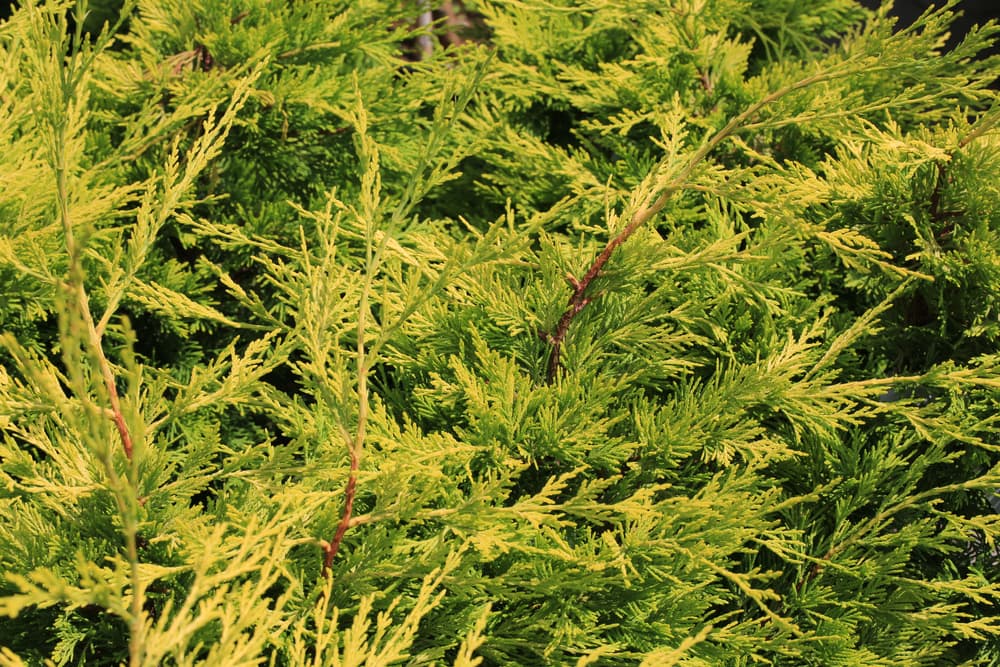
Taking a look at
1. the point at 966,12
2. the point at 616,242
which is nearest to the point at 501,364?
the point at 616,242

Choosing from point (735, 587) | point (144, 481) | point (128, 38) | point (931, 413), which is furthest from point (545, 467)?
point (128, 38)

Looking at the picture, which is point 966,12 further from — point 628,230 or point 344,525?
point 344,525

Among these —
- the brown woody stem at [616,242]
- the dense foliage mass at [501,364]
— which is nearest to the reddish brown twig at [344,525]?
the dense foliage mass at [501,364]

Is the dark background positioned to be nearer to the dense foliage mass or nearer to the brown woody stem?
the dense foliage mass

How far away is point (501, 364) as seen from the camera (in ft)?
6.40

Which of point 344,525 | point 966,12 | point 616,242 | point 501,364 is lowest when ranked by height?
point 344,525

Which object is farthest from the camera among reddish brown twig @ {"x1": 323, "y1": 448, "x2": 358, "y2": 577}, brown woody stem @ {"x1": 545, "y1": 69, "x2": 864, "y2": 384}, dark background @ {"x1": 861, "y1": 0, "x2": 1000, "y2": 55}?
dark background @ {"x1": 861, "y1": 0, "x2": 1000, "y2": 55}

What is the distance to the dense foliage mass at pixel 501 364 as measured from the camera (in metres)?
1.70

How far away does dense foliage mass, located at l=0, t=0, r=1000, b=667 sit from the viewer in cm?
170

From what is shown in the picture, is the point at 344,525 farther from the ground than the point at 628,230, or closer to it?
closer to it

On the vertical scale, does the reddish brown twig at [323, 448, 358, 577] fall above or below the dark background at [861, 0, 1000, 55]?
below

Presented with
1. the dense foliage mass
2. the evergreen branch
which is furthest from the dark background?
the evergreen branch

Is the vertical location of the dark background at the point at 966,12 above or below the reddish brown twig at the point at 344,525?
above

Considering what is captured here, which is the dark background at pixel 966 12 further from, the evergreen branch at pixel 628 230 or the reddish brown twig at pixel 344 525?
the reddish brown twig at pixel 344 525
